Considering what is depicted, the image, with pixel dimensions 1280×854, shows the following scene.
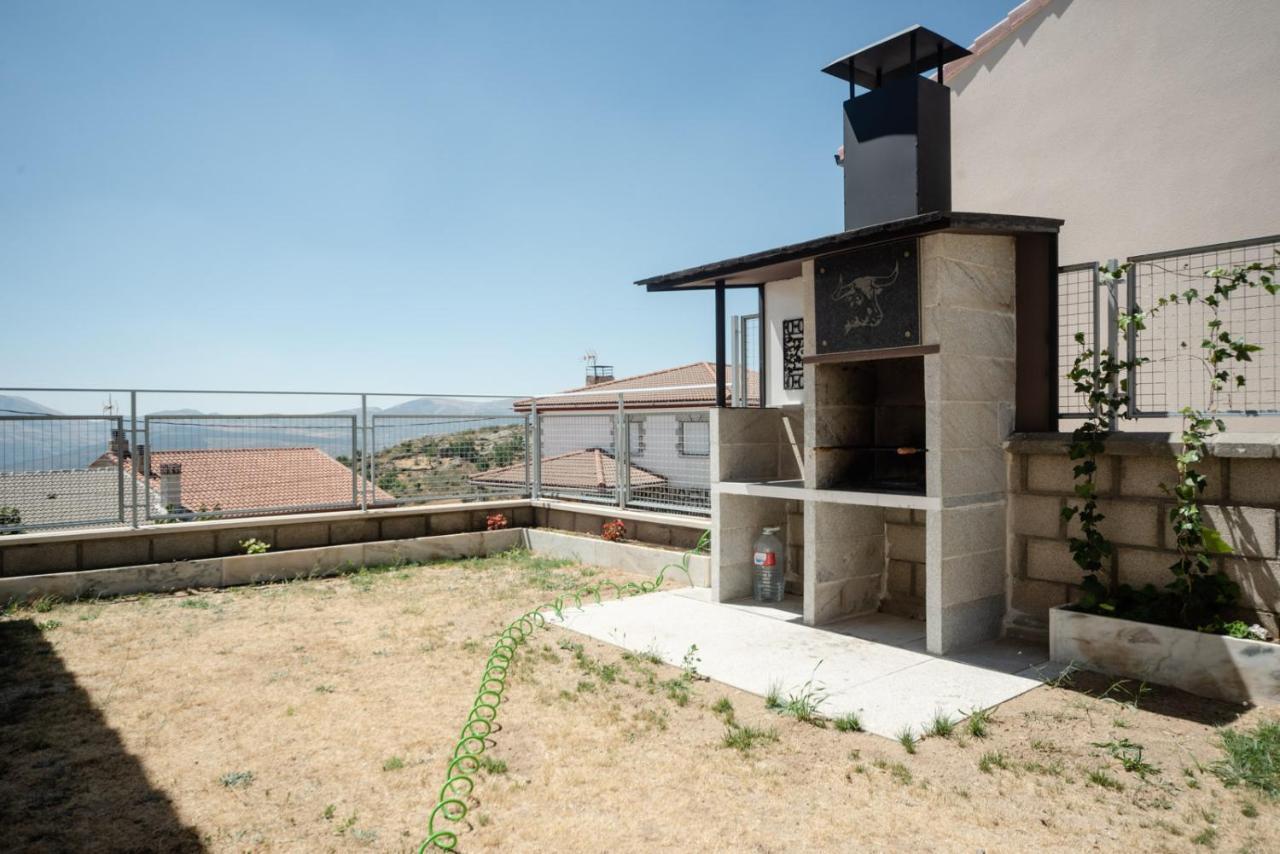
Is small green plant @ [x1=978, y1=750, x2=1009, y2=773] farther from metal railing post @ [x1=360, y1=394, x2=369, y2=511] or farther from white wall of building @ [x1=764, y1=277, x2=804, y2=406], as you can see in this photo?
metal railing post @ [x1=360, y1=394, x2=369, y2=511]

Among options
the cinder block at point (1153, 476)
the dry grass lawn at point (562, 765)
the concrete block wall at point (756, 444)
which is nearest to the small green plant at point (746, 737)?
the dry grass lawn at point (562, 765)

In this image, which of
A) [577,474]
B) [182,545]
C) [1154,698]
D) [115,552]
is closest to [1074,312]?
[1154,698]

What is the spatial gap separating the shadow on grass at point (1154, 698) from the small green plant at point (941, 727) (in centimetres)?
100

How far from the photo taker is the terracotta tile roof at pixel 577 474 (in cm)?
863

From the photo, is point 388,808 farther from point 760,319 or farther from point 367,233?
Result: point 367,233

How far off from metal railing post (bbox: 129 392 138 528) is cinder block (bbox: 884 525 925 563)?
7604mm

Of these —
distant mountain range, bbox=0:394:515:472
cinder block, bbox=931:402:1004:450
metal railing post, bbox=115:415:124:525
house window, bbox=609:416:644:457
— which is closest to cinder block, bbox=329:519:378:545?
distant mountain range, bbox=0:394:515:472

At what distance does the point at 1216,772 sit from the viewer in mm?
2982

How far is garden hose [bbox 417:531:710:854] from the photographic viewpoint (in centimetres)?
274

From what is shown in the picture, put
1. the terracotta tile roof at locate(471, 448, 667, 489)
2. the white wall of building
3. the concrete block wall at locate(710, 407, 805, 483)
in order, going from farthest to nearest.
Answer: the terracotta tile roof at locate(471, 448, 667, 489), the white wall of building, the concrete block wall at locate(710, 407, 805, 483)

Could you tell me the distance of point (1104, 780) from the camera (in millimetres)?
2936

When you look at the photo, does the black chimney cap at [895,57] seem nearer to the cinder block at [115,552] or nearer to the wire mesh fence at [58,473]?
the wire mesh fence at [58,473]

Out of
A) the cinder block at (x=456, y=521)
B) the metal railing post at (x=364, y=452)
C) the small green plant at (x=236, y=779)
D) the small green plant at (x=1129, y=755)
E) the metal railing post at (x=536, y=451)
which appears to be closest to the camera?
the small green plant at (x=1129, y=755)

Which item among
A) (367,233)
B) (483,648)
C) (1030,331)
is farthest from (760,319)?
(367,233)
